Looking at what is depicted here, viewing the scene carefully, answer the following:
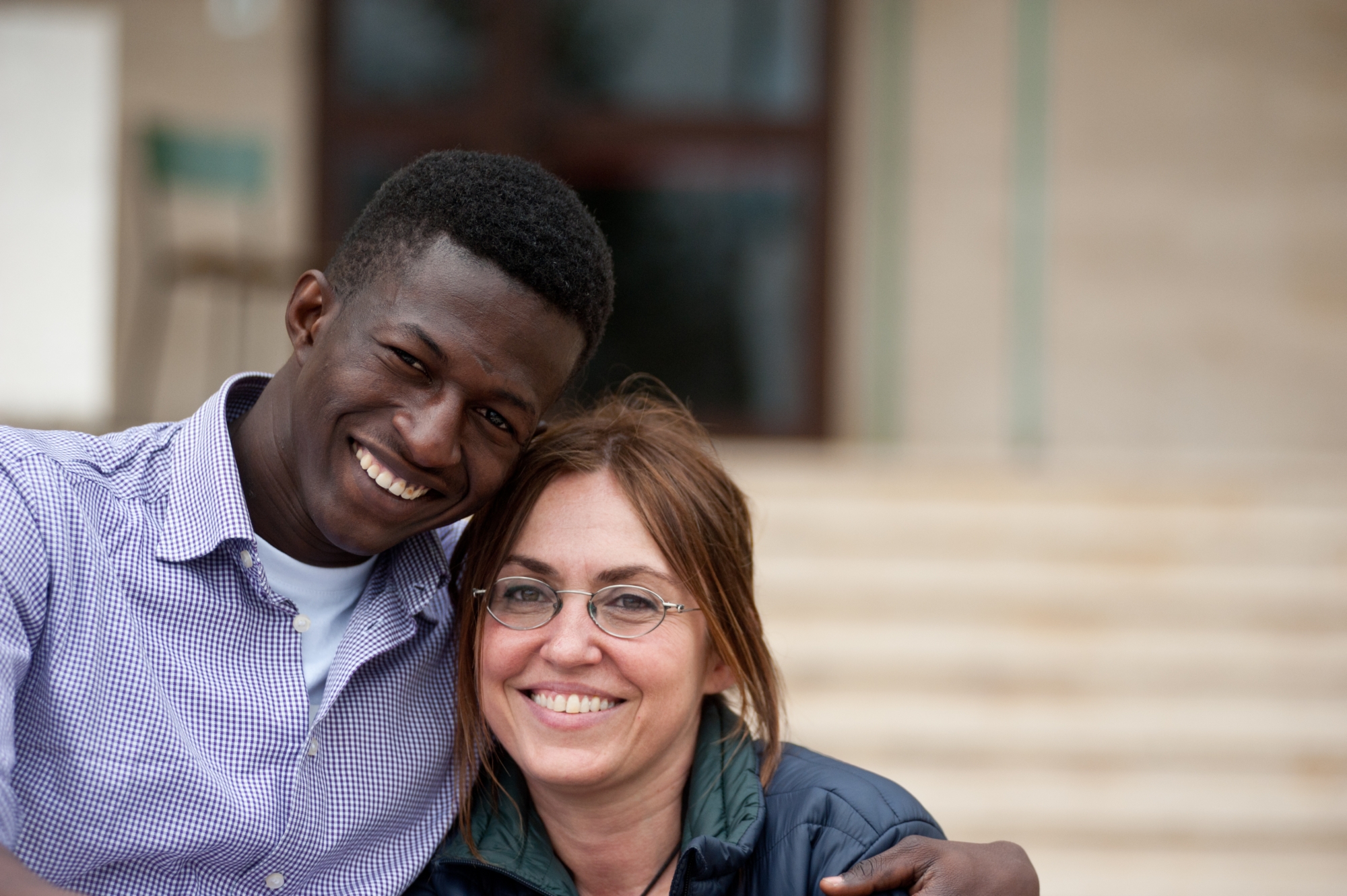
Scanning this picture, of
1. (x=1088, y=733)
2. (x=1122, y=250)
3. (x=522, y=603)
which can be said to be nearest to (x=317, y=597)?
(x=522, y=603)

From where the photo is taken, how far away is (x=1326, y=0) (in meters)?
6.64

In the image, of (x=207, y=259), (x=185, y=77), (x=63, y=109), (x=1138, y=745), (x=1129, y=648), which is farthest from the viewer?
(x=185, y=77)

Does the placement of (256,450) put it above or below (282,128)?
below

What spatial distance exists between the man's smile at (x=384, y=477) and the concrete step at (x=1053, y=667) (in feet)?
9.74

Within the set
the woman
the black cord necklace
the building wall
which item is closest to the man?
the woman

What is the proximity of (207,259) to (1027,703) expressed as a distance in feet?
13.5

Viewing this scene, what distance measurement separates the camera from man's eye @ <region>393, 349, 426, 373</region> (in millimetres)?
1895

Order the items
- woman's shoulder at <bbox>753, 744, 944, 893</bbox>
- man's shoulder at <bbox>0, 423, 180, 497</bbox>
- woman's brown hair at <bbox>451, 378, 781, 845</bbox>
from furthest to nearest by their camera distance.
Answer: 1. woman's brown hair at <bbox>451, 378, 781, 845</bbox>
2. woman's shoulder at <bbox>753, 744, 944, 893</bbox>
3. man's shoulder at <bbox>0, 423, 180, 497</bbox>

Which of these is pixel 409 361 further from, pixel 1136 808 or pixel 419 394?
pixel 1136 808

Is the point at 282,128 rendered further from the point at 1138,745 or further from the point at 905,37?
the point at 1138,745

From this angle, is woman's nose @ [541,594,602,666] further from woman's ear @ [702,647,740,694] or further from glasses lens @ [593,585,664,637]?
woman's ear @ [702,647,740,694]

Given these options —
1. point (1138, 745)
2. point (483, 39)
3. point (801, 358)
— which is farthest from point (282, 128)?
point (1138, 745)

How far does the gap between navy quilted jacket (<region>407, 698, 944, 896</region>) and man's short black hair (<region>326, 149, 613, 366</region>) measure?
77 centimetres

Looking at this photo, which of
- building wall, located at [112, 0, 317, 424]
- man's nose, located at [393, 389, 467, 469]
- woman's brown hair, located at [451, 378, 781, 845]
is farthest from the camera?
building wall, located at [112, 0, 317, 424]
